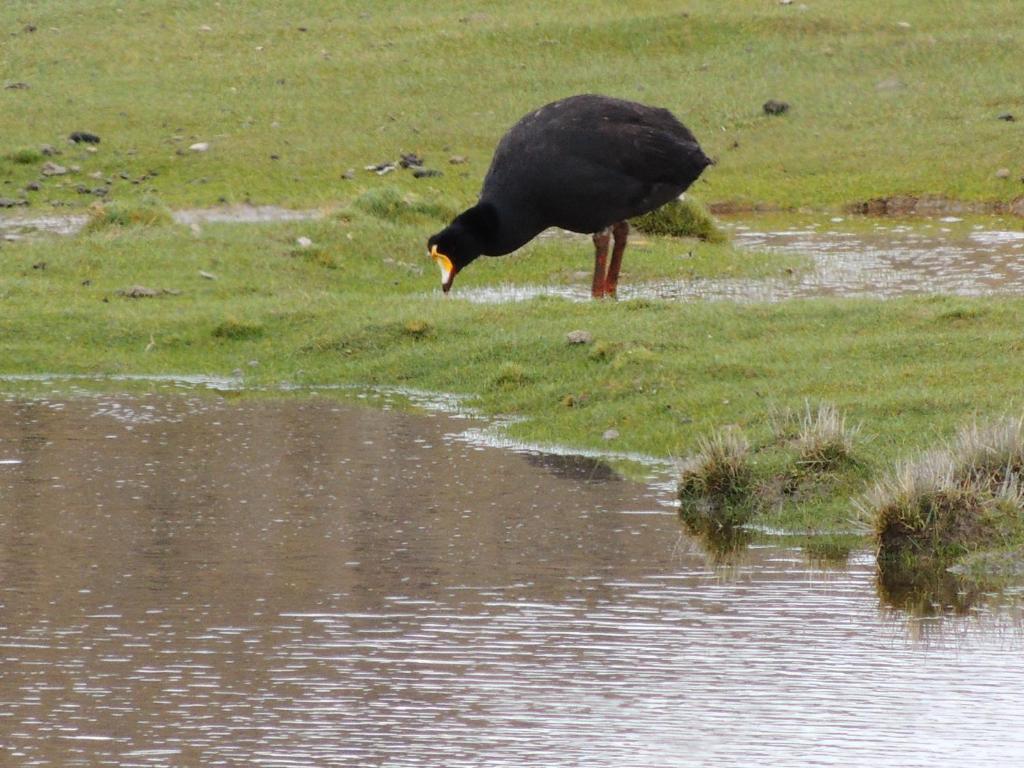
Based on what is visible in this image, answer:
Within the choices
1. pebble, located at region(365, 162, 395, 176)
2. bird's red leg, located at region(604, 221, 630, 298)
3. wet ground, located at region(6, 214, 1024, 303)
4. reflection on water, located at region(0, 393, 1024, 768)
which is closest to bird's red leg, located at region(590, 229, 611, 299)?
bird's red leg, located at region(604, 221, 630, 298)

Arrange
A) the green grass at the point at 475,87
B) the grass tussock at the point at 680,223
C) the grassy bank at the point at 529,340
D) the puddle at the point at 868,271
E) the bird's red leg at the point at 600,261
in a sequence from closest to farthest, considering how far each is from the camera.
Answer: the grassy bank at the point at 529,340 → the bird's red leg at the point at 600,261 → the puddle at the point at 868,271 → the grass tussock at the point at 680,223 → the green grass at the point at 475,87

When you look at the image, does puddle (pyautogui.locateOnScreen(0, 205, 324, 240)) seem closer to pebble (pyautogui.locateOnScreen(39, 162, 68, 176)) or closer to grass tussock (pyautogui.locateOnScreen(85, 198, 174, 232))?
grass tussock (pyautogui.locateOnScreen(85, 198, 174, 232))

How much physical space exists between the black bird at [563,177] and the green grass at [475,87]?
30.3 ft

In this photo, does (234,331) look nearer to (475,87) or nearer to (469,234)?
(469,234)

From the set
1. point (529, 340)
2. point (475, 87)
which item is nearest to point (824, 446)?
point (529, 340)

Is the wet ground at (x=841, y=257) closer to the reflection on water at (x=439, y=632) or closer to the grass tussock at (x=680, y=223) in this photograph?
the grass tussock at (x=680, y=223)

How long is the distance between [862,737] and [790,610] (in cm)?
184

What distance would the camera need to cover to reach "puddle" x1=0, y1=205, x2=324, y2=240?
22.5 meters

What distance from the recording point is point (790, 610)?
9.31 meters

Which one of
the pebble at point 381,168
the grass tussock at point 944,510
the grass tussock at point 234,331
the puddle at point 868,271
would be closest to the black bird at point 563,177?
the puddle at point 868,271

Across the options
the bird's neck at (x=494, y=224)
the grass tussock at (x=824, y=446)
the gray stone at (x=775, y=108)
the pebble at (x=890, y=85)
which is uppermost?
the pebble at (x=890, y=85)

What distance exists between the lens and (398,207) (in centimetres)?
2244

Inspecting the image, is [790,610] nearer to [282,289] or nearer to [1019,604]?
[1019,604]

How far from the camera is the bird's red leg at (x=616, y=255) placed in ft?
58.1
